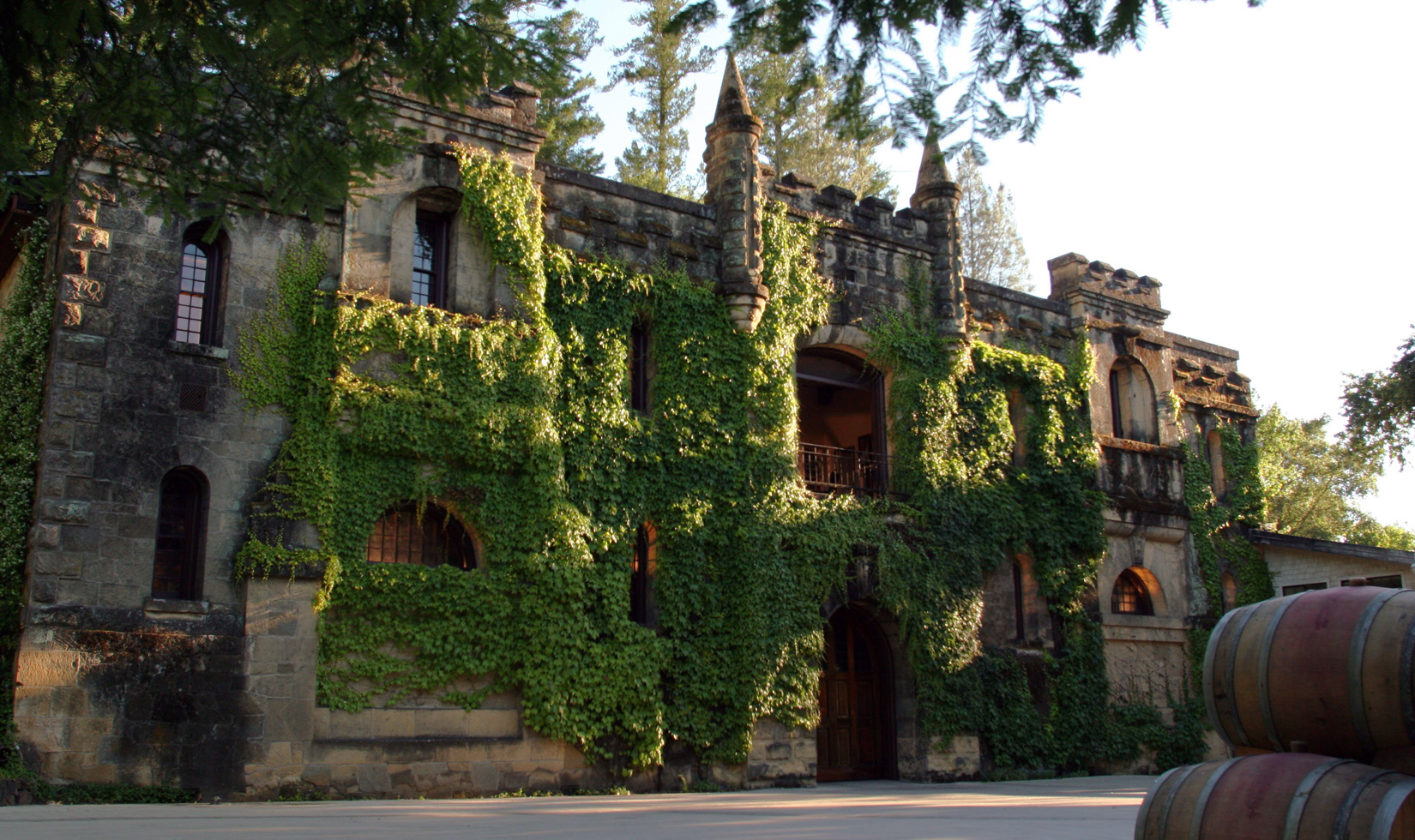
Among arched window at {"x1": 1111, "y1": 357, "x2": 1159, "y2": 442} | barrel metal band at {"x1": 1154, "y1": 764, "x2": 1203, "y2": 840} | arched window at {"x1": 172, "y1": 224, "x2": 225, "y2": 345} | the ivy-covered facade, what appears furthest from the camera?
arched window at {"x1": 1111, "y1": 357, "x2": 1159, "y2": 442}

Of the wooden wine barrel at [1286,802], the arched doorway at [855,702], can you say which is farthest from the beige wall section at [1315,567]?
the wooden wine barrel at [1286,802]

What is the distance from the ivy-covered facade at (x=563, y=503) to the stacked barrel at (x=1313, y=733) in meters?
6.96

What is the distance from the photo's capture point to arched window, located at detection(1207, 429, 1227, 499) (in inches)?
888

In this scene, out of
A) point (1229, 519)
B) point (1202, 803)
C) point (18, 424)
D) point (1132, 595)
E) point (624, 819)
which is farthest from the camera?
point (1229, 519)

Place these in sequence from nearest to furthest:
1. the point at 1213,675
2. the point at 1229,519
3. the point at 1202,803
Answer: the point at 1202,803 → the point at 1213,675 → the point at 1229,519

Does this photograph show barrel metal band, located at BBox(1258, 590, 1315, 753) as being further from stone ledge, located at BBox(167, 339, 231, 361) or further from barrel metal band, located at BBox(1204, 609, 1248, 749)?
stone ledge, located at BBox(167, 339, 231, 361)

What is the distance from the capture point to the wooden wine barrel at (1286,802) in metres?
5.68

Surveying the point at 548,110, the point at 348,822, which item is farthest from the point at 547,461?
the point at 548,110

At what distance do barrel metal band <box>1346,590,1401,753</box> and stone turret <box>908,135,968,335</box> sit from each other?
1249 cm

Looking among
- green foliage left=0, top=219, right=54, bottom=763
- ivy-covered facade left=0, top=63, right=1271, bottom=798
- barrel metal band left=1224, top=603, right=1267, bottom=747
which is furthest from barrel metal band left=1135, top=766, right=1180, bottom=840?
green foliage left=0, top=219, right=54, bottom=763

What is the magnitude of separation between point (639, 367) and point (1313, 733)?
35.3 ft

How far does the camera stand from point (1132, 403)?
21.7 meters

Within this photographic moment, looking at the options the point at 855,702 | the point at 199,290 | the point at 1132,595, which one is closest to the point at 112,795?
the point at 199,290

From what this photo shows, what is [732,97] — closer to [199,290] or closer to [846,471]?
[846,471]
